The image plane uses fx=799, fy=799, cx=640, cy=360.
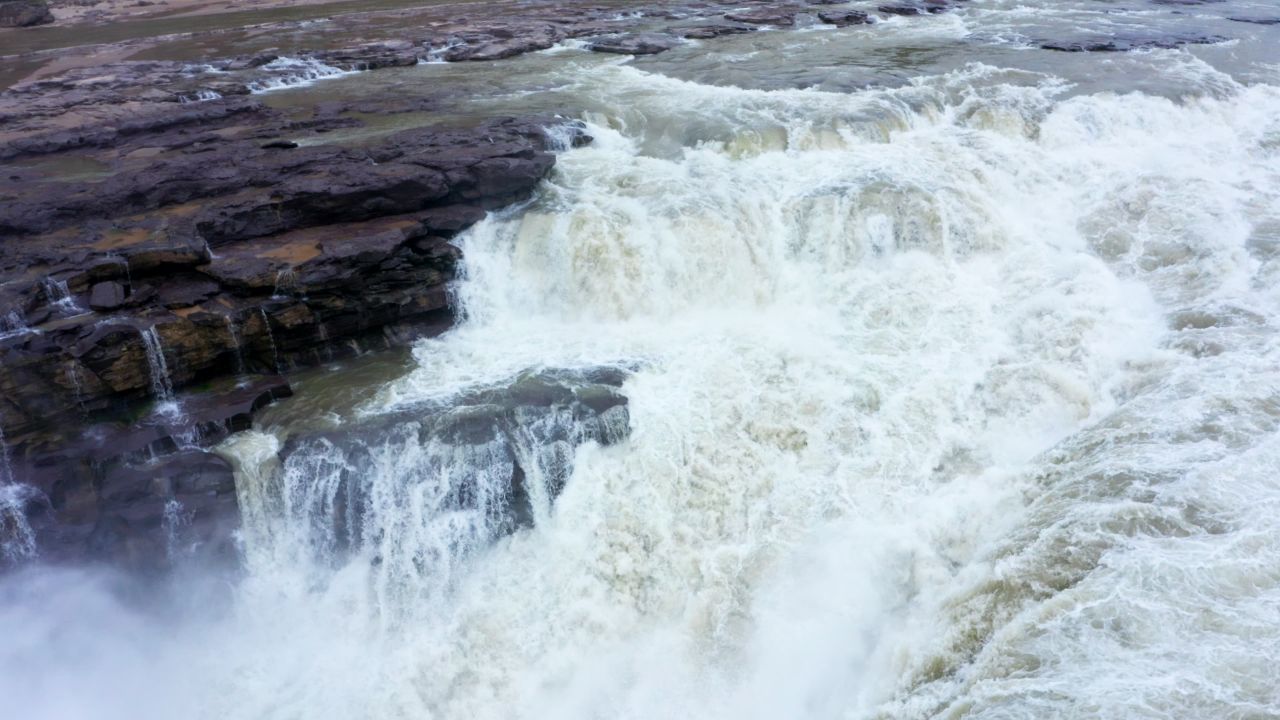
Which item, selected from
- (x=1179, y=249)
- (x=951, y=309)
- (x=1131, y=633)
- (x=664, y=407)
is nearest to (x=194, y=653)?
(x=664, y=407)

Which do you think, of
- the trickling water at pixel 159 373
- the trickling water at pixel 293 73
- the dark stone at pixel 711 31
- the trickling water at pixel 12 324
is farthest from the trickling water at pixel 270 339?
the dark stone at pixel 711 31

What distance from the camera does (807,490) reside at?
29.6 ft

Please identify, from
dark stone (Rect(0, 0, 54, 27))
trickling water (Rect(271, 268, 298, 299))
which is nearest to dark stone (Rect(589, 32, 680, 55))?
trickling water (Rect(271, 268, 298, 299))

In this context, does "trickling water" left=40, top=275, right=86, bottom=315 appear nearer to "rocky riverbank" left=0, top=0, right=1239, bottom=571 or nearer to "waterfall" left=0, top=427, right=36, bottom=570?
"rocky riverbank" left=0, top=0, right=1239, bottom=571

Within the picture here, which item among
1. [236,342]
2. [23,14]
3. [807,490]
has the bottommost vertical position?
[807,490]

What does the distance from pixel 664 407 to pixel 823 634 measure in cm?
318

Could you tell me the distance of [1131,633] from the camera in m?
5.91

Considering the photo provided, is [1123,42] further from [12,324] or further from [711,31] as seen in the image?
[12,324]

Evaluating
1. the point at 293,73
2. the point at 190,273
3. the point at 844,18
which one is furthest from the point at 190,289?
the point at 844,18

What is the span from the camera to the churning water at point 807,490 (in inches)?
263

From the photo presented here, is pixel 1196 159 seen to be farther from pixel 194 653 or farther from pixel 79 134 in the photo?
pixel 79 134

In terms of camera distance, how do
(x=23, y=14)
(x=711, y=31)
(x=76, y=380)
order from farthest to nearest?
(x=23, y=14) < (x=711, y=31) < (x=76, y=380)

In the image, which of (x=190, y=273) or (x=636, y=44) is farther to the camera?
(x=636, y=44)

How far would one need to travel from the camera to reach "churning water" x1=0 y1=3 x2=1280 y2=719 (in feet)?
→ 21.9
